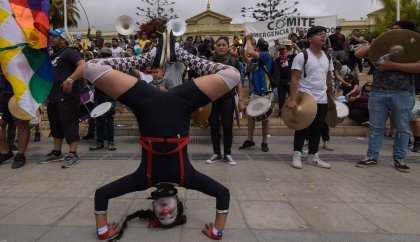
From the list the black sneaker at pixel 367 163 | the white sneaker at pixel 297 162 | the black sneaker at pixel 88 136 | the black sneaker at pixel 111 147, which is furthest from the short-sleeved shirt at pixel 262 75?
the black sneaker at pixel 88 136

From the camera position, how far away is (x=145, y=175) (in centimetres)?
297

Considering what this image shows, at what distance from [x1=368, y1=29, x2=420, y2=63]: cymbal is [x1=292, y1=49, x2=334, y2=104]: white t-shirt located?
0.67 m

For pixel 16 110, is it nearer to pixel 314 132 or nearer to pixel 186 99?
pixel 186 99

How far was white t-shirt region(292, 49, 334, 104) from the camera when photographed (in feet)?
18.0

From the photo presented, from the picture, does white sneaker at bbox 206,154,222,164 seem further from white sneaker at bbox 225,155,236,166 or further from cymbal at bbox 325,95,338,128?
cymbal at bbox 325,95,338,128

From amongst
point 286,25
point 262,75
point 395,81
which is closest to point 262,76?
point 262,75

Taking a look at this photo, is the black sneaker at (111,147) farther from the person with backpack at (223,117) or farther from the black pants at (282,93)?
the black pants at (282,93)

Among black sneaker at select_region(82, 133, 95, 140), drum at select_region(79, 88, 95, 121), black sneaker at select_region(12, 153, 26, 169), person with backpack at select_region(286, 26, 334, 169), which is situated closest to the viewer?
person with backpack at select_region(286, 26, 334, 169)

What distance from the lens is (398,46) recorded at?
509 centimetres

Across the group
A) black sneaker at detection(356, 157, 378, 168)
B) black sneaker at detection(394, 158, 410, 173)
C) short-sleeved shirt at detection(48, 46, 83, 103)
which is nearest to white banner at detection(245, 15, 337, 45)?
black sneaker at detection(356, 157, 378, 168)

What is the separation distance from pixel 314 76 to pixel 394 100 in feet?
3.90

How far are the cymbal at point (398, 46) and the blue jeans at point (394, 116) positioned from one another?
54 cm

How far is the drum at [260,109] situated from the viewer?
6189 millimetres

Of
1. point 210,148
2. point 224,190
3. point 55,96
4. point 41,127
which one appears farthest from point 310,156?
point 41,127
